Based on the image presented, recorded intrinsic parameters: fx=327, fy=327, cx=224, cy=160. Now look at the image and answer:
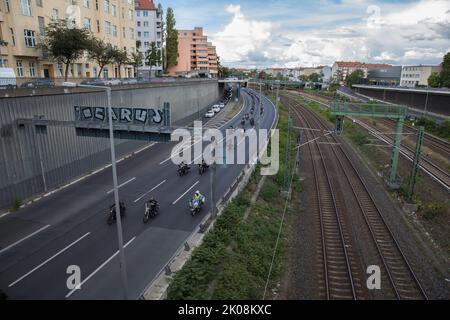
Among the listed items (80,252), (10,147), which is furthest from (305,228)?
(10,147)

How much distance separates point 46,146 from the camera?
24.3 meters

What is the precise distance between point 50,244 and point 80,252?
83.1 inches

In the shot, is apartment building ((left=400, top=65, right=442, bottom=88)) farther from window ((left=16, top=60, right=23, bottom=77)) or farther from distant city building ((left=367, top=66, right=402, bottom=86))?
window ((left=16, top=60, right=23, bottom=77))

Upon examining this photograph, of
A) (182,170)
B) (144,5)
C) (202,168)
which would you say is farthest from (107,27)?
(144,5)

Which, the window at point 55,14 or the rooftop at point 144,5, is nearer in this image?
the window at point 55,14

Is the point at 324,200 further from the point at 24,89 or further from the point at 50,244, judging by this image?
the point at 24,89

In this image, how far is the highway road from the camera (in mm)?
13953

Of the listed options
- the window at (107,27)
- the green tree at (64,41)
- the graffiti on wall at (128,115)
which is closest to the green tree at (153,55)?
the window at (107,27)

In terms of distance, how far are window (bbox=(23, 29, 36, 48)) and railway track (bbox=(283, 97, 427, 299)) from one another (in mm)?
33276

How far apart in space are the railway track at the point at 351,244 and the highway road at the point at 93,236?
7647mm

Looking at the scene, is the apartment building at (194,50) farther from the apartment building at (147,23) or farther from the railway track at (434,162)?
the railway track at (434,162)

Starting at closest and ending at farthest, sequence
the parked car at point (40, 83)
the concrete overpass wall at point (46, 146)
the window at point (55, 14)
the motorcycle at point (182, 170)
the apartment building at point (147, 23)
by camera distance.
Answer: the concrete overpass wall at point (46, 146)
the parked car at point (40, 83)
the motorcycle at point (182, 170)
the window at point (55, 14)
the apartment building at point (147, 23)

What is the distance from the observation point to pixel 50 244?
17219mm

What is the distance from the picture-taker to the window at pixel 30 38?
114 ft
